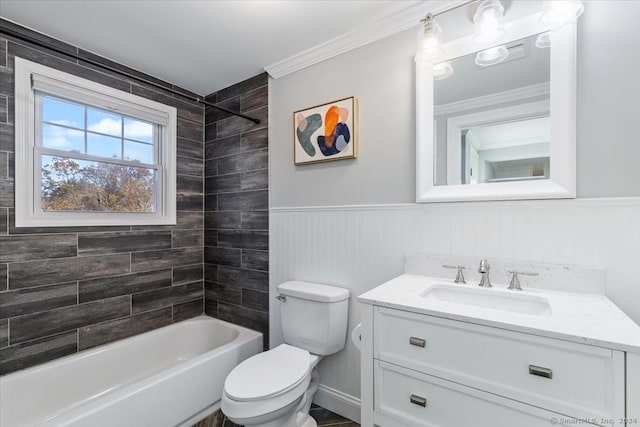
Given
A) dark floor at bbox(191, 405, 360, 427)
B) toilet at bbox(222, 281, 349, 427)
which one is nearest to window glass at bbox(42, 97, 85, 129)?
toilet at bbox(222, 281, 349, 427)

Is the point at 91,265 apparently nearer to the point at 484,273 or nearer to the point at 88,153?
the point at 88,153

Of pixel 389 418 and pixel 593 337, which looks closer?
pixel 593 337

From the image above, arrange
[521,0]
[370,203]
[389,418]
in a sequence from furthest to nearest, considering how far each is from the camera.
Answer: [370,203], [521,0], [389,418]

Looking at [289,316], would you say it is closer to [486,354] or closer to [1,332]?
[486,354]

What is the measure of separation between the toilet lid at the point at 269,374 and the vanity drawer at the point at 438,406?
1.53 ft

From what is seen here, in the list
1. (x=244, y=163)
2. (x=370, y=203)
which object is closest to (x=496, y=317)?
(x=370, y=203)

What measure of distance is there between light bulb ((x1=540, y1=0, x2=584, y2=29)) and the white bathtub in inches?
96.7

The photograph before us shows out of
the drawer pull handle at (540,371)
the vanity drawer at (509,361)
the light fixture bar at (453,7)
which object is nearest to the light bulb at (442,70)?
the light fixture bar at (453,7)

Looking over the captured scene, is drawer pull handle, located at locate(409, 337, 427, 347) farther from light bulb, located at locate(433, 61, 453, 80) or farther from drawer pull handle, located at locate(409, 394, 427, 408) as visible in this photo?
light bulb, located at locate(433, 61, 453, 80)

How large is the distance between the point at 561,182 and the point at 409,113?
2.57ft

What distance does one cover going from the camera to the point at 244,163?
7.89ft

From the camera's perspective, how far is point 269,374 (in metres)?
1.48

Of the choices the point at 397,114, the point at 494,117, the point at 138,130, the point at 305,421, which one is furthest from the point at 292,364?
the point at 138,130

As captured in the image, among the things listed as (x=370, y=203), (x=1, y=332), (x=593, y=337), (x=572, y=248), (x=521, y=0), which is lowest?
(x=1, y=332)
